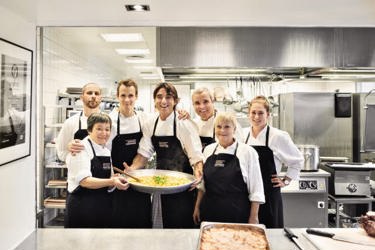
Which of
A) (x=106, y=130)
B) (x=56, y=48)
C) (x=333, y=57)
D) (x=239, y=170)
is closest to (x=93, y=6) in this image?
(x=106, y=130)

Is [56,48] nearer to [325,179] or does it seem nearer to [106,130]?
[106,130]

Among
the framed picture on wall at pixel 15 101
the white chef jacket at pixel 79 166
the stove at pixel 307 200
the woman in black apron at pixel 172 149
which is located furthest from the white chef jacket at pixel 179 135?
the stove at pixel 307 200

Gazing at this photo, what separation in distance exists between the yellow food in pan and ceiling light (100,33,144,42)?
92.6 inches

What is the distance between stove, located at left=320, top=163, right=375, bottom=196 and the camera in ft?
10.5

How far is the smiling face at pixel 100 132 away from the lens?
6.86 ft

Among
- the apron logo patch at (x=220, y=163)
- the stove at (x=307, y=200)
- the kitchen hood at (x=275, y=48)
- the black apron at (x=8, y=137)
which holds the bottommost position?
the stove at (x=307, y=200)

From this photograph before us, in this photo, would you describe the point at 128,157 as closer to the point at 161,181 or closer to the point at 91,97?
the point at 161,181

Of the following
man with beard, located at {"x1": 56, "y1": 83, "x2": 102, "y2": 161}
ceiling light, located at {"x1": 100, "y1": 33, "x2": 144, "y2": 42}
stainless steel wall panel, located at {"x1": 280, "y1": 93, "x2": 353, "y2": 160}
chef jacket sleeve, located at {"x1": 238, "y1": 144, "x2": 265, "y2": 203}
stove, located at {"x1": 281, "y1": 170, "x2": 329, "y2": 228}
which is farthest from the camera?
ceiling light, located at {"x1": 100, "y1": 33, "x2": 144, "y2": 42}

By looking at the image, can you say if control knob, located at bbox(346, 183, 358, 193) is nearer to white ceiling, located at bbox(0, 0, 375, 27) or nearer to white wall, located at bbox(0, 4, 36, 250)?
white ceiling, located at bbox(0, 0, 375, 27)

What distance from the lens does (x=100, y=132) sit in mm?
2090

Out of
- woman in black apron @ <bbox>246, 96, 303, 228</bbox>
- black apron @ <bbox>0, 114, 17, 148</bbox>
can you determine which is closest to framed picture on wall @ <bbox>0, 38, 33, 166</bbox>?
black apron @ <bbox>0, 114, 17, 148</bbox>

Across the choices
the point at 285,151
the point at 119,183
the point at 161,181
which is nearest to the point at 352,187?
the point at 285,151

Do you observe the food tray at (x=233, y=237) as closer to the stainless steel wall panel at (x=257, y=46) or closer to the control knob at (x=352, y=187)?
the stainless steel wall panel at (x=257, y=46)

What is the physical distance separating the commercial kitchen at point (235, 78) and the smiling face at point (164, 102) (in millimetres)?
481
